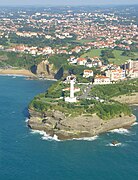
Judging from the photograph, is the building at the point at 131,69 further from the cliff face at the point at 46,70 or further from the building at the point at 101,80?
the cliff face at the point at 46,70

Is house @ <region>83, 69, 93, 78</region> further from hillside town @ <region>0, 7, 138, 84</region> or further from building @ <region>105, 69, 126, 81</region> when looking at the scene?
building @ <region>105, 69, 126, 81</region>

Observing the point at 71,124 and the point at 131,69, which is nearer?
the point at 71,124

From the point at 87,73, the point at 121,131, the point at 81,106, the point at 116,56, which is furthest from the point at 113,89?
the point at 116,56

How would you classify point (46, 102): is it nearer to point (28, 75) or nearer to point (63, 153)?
point (63, 153)

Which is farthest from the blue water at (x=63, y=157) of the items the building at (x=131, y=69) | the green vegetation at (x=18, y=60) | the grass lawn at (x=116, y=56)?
the grass lawn at (x=116, y=56)

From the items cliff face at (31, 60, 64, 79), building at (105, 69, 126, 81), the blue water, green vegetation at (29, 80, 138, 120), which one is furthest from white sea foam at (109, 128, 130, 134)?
cliff face at (31, 60, 64, 79)

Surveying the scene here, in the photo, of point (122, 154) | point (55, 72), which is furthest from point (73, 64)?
point (122, 154)

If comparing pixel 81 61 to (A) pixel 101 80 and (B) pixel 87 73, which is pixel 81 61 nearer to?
(B) pixel 87 73
